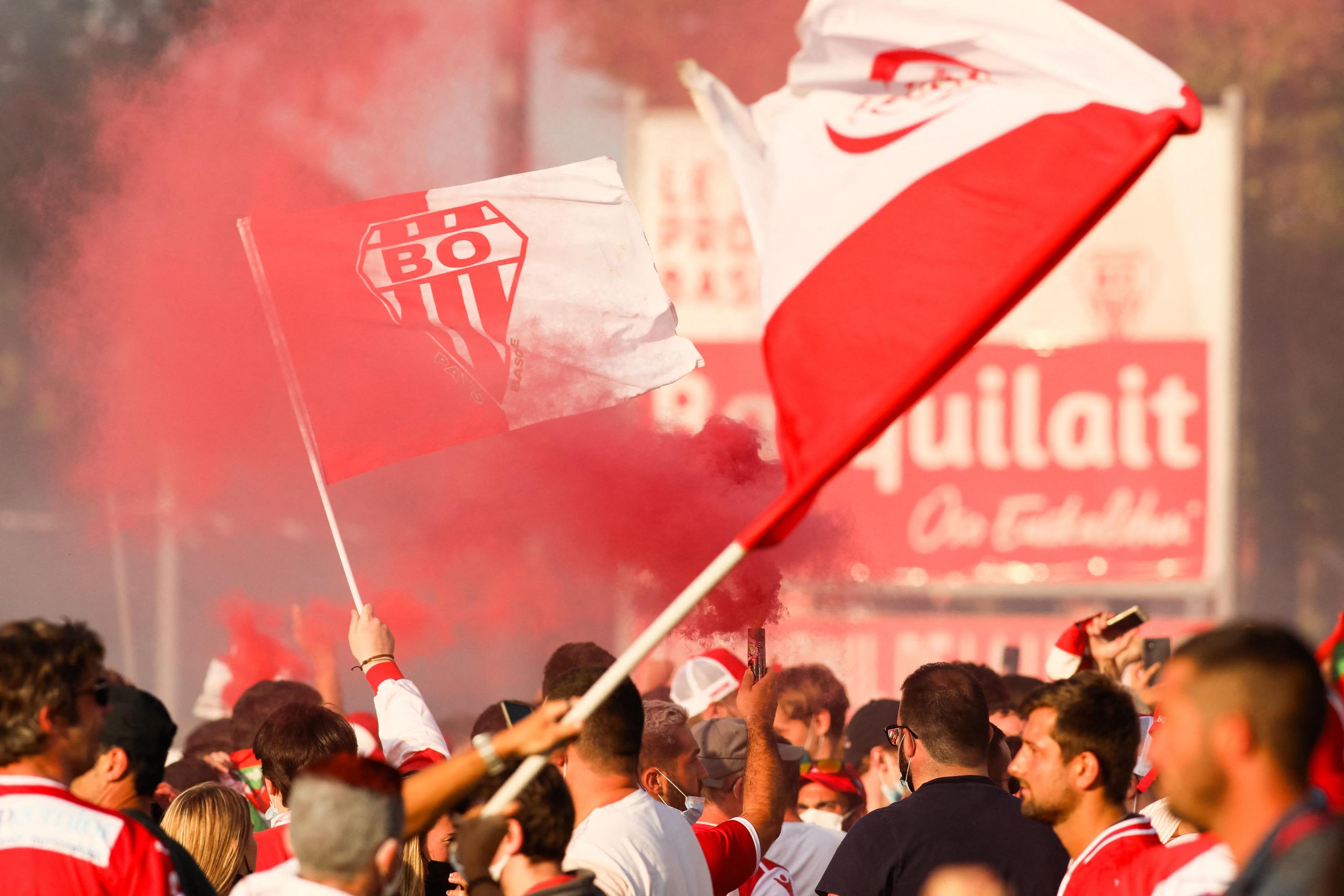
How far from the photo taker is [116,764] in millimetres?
3871

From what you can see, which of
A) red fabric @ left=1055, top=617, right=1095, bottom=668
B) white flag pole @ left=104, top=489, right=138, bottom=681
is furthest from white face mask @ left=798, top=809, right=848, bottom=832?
white flag pole @ left=104, top=489, right=138, bottom=681

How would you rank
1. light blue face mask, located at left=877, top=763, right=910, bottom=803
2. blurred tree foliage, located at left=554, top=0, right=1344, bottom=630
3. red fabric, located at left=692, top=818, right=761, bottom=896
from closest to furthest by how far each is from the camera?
red fabric, located at left=692, top=818, right=761, bottom=896 → light blue face mask, located at left=877, top=763, right=910, bottom=803 → blurred tree foliage, located at left=554, top=0, right=1344, bottom=630

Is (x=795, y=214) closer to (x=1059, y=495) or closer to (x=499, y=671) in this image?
(x=499, y=671)

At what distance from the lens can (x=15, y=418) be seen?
59.6 ft

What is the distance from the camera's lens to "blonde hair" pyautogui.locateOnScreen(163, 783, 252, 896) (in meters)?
4.28

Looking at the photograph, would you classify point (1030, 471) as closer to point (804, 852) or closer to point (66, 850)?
point (804, 852)

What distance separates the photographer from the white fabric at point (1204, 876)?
136 inches

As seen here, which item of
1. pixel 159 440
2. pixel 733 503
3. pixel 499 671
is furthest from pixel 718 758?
pixel 499 671

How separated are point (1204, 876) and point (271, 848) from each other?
2280 millimetres

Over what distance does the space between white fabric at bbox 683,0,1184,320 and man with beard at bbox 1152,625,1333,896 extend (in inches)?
58.3

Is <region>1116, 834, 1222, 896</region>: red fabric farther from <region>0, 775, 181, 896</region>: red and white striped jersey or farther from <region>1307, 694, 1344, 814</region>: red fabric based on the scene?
<region>0, 775, 181, 896</region>: red and white striped jersey

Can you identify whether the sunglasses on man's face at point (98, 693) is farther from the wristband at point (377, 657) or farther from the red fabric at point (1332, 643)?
the red fabric at point (1332, 643)

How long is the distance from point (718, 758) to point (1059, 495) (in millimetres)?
14118

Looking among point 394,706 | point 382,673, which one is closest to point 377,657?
point 382,673
